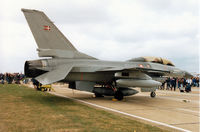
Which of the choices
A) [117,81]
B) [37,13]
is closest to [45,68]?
[37,13]

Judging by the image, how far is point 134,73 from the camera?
1052 cm

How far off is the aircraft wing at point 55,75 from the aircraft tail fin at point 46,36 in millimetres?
964

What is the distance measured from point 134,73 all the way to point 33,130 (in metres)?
7.06

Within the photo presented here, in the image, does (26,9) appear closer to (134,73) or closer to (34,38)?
(34,38)

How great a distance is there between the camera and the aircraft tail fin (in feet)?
33.0

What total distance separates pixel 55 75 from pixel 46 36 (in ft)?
7.97

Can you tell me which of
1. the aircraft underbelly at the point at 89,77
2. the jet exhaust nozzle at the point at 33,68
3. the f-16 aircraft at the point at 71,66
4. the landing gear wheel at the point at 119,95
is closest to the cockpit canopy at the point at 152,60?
the f-16 aircraft at the point at 71,66

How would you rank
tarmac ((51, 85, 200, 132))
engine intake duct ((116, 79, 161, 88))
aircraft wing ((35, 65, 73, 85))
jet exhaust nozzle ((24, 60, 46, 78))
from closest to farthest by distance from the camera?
tarmac ((51, 85, 200, 132)), aircraft wing ((35, 65, 73, 85)), jet exhaust nozzle ((24, 60, 46, 78)), engine intake duct ((116, 79, 161, 88))

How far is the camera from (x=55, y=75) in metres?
8.93

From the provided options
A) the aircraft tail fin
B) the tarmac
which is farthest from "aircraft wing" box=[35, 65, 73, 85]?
the tarmac

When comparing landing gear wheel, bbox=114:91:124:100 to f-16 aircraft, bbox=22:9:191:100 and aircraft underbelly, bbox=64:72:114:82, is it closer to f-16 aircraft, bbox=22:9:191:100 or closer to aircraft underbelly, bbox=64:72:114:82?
f-16 aircraft, bbox=22:9:191:100

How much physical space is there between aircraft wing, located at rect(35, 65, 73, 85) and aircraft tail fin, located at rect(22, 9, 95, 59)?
3.16 ft

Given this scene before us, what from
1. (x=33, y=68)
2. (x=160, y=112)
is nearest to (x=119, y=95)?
(x=160, y=112)

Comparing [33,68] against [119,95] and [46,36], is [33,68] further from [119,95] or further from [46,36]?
[119,95]
